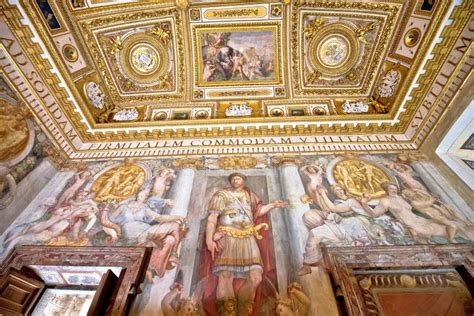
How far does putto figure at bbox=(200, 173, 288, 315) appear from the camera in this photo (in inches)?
166

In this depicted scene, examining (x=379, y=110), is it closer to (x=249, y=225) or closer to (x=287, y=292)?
(x=249, y=225)

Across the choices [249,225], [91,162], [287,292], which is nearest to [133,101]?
[91,162]

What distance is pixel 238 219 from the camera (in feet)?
18.0

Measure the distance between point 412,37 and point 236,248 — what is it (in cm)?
770

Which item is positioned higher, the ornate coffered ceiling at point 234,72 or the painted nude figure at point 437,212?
the ornate coffered ceiling at point 234,72

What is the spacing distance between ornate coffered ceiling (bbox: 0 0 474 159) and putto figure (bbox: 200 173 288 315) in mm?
2138

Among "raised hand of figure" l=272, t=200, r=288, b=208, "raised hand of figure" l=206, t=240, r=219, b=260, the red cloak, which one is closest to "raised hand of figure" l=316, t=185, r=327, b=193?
"raised hand of figure" l=272, t=200, r=288, b=208

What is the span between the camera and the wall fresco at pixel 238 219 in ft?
14.1

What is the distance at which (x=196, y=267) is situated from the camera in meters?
4.66

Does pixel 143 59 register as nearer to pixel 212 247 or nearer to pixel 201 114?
pixel 201 114

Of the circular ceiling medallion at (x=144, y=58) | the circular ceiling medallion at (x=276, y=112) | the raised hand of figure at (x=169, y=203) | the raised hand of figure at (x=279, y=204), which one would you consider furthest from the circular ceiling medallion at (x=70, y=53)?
the raised hand of figure at (x=279, y=204)

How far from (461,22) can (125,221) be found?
30.2ft

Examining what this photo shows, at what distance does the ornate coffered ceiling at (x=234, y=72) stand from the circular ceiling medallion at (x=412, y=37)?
3 centimetres

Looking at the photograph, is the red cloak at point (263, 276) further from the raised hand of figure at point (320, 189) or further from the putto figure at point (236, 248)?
the raised hand of figure at point (320, 189)
